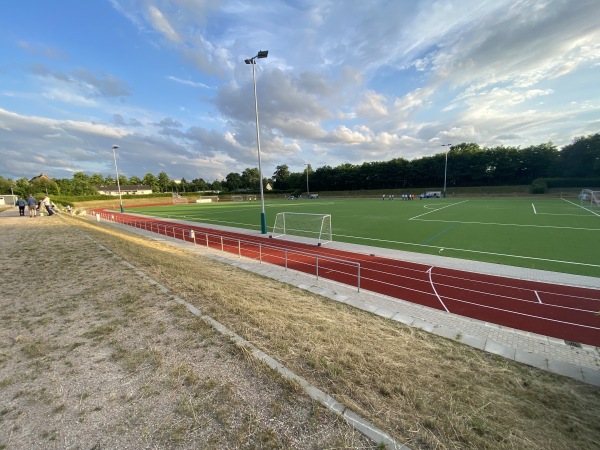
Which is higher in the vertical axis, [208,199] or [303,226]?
[208,199]

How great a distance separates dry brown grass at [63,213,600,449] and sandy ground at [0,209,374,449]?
18.7 inches

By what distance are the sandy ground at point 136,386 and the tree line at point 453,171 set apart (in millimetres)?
64822

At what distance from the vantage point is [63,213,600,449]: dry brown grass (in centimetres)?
265

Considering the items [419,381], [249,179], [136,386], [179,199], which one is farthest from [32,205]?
[249,179]

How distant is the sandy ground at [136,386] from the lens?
246 centimetres

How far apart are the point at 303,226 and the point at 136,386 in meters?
17.3

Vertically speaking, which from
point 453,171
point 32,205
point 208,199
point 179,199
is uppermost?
point 453,171

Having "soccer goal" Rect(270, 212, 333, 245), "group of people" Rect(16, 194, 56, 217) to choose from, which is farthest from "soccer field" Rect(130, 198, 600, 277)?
"group of people" Rect(16, 194, 56, 217)

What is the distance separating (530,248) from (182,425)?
664 inches

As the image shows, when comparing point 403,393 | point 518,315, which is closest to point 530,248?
point 518,315

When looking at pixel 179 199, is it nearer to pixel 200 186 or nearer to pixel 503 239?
pixel 200 186

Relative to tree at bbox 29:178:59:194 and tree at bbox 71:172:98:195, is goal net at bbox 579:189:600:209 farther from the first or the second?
tree at bbox 29:178:59:194

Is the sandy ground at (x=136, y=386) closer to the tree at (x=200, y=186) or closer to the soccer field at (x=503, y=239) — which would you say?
the soccer field at (x=503, y=239)

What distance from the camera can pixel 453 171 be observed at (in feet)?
226
